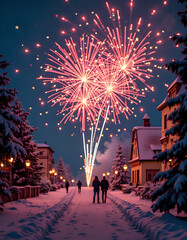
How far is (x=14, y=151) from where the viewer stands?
49.0 ft

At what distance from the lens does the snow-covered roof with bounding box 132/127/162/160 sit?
42.0m

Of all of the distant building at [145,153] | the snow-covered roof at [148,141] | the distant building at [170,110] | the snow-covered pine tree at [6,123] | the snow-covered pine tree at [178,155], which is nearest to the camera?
the snow-covered pine tree at [178,155]

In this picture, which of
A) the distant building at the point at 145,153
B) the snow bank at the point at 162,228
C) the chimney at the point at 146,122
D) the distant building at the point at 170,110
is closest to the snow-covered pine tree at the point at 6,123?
the snow bank at the point at 162,228

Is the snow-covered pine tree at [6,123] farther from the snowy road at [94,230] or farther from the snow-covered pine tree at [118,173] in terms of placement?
the snow-covered pine tree at [118,173]

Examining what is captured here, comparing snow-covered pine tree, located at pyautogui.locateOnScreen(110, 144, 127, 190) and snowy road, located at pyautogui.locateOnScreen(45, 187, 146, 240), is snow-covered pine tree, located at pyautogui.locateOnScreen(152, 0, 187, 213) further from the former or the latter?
snow-covered pine tree, located at pyautogui.locateOnScreen(110, 144, 127, 190)

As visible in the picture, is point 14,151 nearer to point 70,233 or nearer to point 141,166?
point 70,233

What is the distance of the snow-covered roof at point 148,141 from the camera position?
42.0 m

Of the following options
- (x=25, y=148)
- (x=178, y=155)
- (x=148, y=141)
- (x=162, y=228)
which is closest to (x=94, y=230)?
(x=162, y=228)

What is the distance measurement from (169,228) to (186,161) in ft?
8.38

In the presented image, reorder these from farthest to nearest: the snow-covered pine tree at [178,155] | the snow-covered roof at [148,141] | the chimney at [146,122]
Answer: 1. the chimney at [146,122]
2. the snow-covered roof at [148,141]
3. the snow-covered pine tree at [178,155]

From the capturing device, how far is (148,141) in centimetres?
4388

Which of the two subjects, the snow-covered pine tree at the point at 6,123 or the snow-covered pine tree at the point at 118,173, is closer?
the snow-covered pine tree at the point at 6,123

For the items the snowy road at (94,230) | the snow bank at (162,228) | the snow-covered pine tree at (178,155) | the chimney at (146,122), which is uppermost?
the chimney at (146,122)

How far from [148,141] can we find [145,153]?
7.44 feet
